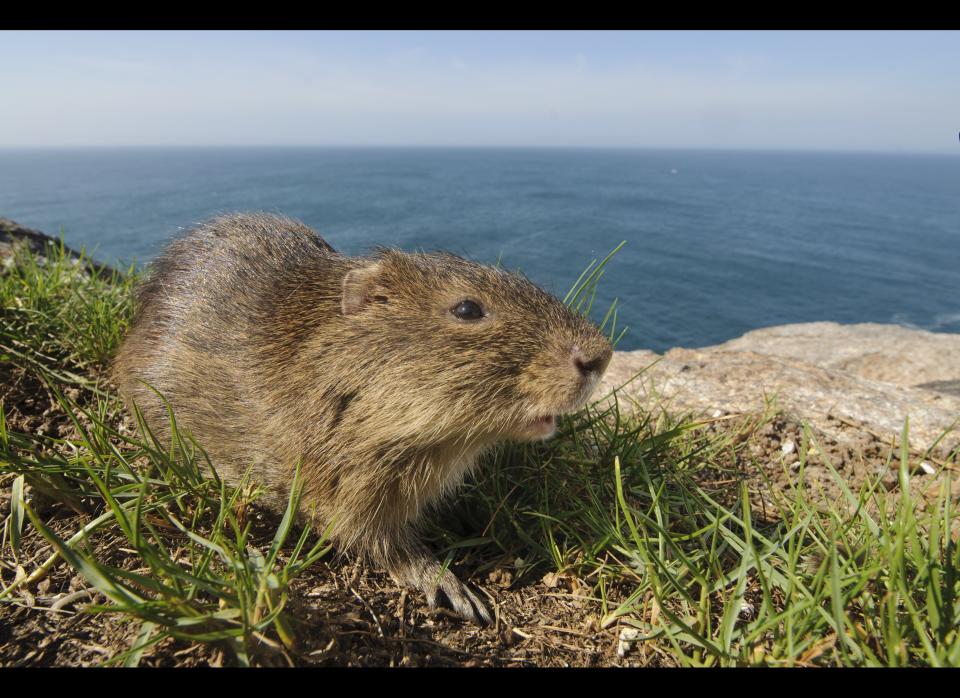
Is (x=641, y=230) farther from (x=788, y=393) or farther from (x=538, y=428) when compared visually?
(x=538, y=428)

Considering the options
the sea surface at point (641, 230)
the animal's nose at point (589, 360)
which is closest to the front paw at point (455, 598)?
the animal's nose at point (589, 360)

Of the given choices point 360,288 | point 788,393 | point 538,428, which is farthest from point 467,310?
point 788,393

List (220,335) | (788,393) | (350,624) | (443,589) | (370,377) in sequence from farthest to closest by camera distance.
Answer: (788,393) → (220,335) → (443,589) → (370,377) → (350,624)

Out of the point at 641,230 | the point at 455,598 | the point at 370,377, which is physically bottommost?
the point at 641,230

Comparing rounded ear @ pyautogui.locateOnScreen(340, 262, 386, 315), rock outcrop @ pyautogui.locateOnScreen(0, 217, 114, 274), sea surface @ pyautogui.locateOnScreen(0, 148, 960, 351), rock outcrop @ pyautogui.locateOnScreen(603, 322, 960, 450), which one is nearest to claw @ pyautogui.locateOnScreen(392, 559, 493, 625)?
rounded ear @ pyautogui.locateOnScreen(340, 262, 386, 315)

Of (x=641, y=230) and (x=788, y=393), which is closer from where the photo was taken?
(x=788, y=393)
